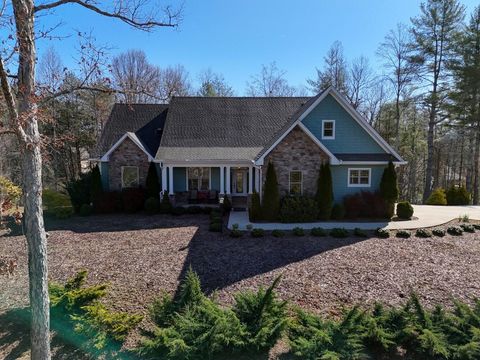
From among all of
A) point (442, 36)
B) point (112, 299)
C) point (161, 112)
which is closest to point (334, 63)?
point (442, 36)

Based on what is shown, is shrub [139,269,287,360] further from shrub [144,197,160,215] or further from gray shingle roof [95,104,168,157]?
gray shingle roof [95,104,168,157]

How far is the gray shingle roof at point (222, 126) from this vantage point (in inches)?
720

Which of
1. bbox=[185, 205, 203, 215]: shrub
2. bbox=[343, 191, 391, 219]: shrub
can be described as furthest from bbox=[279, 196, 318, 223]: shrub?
bbox=[185, 205, 203, 215]: shrub

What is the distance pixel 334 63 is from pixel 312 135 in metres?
20.8

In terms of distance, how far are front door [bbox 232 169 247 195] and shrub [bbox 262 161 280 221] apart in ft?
15.8

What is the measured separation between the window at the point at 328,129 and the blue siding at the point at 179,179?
824 cm

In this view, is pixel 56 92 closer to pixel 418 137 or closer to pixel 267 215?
pixel 267 215

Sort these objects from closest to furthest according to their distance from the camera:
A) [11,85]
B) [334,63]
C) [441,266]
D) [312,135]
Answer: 1. [11,85]
2. [441,266]
3. [312,135]
4. [334,63]

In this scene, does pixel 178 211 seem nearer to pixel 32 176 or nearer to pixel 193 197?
pixel 193 197

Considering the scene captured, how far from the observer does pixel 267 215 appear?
46.2ft

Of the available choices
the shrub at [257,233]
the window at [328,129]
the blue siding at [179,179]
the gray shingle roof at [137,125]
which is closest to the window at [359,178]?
the window at [328,129]

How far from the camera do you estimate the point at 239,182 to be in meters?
18.9

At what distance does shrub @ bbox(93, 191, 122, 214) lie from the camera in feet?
55.5

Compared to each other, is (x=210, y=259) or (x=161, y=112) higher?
(x=161, y=112)
